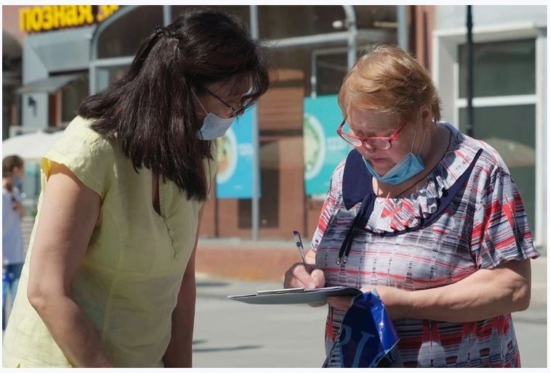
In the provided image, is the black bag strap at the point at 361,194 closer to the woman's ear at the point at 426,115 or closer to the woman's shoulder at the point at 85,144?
the woman's ear at the point at 426,115

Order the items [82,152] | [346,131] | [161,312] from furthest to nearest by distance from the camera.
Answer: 1. [346,131]
2. [161,312]
3. [82,152]

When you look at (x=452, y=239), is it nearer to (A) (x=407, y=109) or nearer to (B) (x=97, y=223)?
(A) (x=407, y=109)

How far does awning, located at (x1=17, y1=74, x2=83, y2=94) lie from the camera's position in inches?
794

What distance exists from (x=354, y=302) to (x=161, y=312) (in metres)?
0.51

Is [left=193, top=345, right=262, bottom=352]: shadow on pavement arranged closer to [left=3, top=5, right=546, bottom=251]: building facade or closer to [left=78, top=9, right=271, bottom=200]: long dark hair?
[left=3, top=5, right=546, bottom=251]: building facade

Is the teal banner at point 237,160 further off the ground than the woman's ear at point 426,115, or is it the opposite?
the woman's ear at point 426,115

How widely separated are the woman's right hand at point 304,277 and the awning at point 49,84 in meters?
17.5

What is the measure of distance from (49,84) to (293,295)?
60.7ft

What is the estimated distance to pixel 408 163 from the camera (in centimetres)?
283

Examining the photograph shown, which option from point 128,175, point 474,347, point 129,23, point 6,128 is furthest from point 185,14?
point 6,128

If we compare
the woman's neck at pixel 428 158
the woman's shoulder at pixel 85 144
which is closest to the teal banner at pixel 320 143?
the woman's neck at pixel 428 158

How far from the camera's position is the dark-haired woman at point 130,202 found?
2473 millimetres

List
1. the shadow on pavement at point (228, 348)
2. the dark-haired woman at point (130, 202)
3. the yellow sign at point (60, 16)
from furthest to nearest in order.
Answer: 1. the yellow sign at point (60, 16)
2. the shadow on pavement at point (228, 348)
3. the dark-haired woman at point (130, 202)

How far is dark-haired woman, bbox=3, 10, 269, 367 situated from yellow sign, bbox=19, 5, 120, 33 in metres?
16.1
